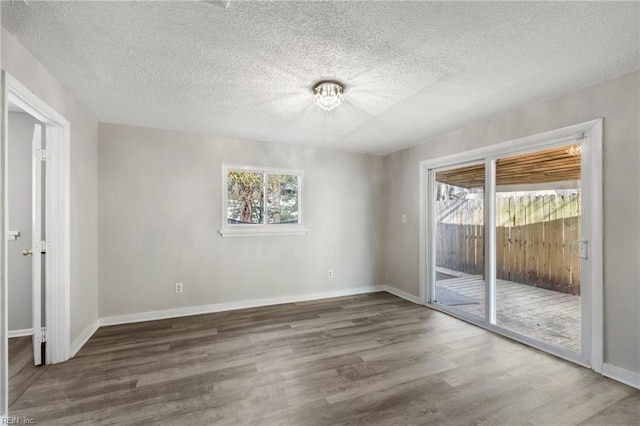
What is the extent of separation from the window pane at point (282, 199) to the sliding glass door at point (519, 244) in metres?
2.13

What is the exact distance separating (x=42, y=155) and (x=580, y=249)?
472 cm

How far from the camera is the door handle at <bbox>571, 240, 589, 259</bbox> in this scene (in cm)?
235

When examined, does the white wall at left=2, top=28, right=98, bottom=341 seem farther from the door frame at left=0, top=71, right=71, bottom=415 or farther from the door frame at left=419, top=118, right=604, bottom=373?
the door frame at left=419, top=118, right=604, bottom=373

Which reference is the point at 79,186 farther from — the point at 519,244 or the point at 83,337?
the point at 519,244

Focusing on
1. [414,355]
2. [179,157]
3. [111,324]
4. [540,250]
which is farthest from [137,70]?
[540,250]

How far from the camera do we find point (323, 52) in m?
1.80

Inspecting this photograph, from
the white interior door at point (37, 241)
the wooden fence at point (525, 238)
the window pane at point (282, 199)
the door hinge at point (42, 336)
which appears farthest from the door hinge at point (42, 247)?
the wooden fence at point (525, 238)

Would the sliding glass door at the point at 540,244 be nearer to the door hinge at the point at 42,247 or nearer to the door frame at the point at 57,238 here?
the door frame at the point at 57,238

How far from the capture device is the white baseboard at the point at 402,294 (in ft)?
13.4

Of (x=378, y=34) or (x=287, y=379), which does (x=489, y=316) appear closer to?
(x=287, y=379)

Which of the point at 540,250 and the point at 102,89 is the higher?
the point at 102,89

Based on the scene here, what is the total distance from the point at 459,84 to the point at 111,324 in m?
4.46

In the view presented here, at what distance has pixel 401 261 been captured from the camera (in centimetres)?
444

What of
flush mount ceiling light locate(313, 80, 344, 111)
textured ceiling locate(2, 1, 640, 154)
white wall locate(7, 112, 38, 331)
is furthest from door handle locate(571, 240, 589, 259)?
white wall locate(7, 112, 38, 331)
